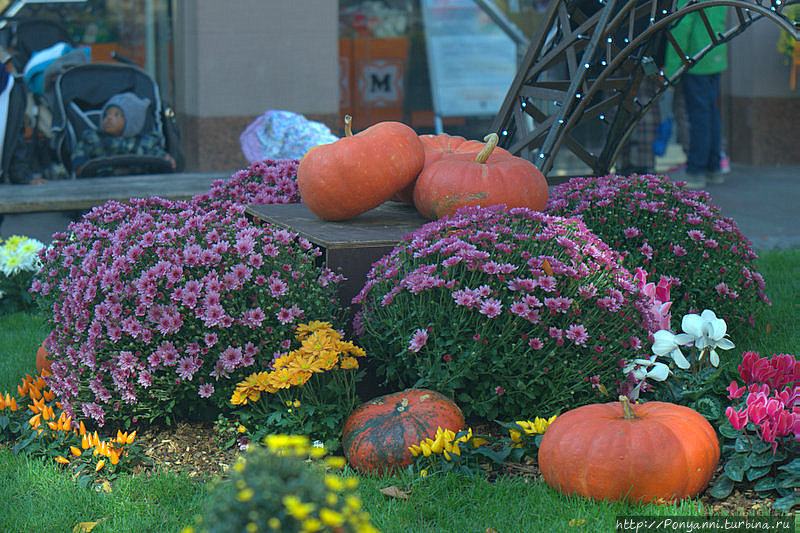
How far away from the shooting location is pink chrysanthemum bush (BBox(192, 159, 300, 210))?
553 cm

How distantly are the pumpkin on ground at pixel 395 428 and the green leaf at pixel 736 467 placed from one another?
93cm

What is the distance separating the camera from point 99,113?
934 cm

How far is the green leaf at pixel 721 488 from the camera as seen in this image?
3229 millimetres

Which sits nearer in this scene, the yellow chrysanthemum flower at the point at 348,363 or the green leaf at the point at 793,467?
the green leaf at the point at 793,467

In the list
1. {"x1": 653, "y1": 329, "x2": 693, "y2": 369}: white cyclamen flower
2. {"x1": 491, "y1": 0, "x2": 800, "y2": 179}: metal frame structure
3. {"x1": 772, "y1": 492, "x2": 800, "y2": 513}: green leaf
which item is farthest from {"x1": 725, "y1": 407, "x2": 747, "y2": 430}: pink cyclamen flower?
{"x1": 491, "y1": 0, "x2": 800, "y2": 179}: metal frame structure

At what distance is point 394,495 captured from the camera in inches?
128

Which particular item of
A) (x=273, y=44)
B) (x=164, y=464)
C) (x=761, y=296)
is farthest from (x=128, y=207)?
(x=273, y=44)

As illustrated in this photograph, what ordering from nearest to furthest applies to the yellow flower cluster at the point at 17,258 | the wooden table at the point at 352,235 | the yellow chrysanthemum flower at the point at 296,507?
the yellow chrysanthemum flower at the point at 296,507 < the wooden table at the point at 352,235 < the yellow flower cluster at the point at 17,258

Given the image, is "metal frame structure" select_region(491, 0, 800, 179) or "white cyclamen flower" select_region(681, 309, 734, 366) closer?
"white cyclamen flower" select_region(681, 309, 734, 366)

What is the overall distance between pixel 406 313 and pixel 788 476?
1444 mm

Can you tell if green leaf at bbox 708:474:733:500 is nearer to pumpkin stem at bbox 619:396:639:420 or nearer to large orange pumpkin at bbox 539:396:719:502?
large orange pumpkin at bbox 539:396:719:502

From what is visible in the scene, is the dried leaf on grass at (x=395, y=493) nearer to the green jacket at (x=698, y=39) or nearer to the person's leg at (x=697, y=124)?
the green jacket at (x=698, y=39)

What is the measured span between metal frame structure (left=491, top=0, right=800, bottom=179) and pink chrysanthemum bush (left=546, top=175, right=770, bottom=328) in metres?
0.63

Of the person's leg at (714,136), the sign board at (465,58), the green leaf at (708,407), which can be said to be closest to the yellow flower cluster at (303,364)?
the green leaf at (708,407)
